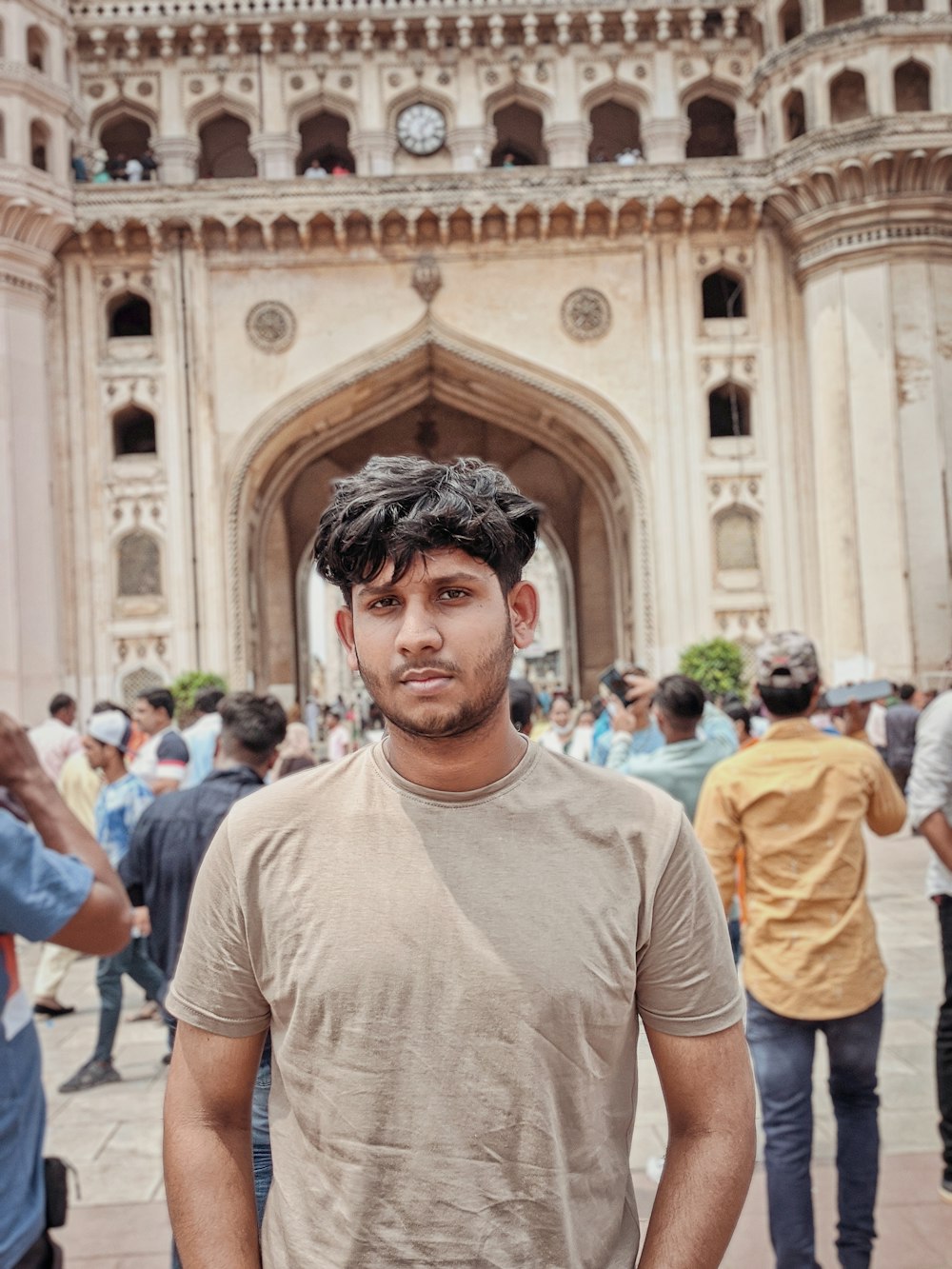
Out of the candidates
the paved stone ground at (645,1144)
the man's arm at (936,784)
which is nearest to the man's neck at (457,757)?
the man's arm at (936,784)

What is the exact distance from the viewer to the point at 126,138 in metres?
18.8

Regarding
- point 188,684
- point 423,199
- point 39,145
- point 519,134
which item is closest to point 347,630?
point 188,684

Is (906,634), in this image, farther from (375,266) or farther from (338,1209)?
(338,1209)

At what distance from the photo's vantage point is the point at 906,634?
15898 millimetres

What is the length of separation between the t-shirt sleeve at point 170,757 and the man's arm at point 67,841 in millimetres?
3802

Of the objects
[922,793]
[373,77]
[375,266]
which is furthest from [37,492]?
[922,793]

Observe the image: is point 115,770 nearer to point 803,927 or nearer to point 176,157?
point 803,927

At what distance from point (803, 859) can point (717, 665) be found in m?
13.4

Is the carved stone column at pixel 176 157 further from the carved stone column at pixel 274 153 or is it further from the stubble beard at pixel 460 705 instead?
the stubble beard at pixel 460 705

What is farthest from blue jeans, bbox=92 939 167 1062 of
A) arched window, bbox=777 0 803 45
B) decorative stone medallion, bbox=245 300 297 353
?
arched window, bbox=777 0 803 45

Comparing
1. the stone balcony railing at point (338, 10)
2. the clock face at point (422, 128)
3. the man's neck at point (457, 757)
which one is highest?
the stone balcony railing at point (338, 10)

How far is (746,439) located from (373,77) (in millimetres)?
7821

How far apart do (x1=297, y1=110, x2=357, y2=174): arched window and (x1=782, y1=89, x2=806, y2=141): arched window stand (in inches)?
262

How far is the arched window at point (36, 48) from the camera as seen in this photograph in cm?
1630
